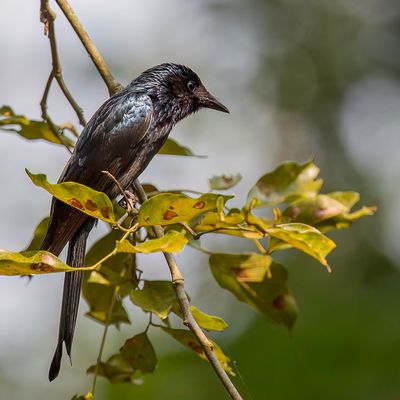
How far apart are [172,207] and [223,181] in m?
1.04

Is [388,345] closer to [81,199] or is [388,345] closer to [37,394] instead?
[81,199]

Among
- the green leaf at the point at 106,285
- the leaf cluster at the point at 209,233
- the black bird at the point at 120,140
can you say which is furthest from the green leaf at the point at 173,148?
the green leaf at the point at 106,285

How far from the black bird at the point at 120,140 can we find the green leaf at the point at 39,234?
0.18ft

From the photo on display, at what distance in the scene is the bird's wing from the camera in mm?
3463

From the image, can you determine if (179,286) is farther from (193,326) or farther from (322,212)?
(322,212)

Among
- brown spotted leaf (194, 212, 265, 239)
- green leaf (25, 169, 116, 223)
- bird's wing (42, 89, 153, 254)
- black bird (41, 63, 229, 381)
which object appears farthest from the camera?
bird's wing (42, 89, 153, 254)

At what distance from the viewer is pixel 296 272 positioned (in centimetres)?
621

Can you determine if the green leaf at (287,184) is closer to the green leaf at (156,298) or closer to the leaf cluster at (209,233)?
the leaf cluster at (209,233)

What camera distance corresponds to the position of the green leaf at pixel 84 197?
226cm

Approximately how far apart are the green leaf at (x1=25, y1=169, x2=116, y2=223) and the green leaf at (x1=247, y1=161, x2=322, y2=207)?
0.76 meters

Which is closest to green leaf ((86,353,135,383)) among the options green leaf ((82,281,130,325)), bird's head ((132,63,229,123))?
green leaf ((82,281,130,325))

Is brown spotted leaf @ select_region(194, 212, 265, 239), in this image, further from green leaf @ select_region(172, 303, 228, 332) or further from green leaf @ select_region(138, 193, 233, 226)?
green leaf @ select_region(172, 303, 228, 332)

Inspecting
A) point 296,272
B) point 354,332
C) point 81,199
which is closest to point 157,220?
point 81,199

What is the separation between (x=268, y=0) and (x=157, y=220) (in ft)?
30.4
